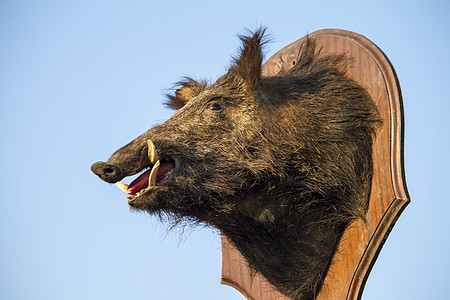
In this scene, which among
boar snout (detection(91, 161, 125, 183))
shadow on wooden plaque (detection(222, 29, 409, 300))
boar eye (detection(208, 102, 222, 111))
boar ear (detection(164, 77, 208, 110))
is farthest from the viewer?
boar ear (detection(164, 77, 208, 110))

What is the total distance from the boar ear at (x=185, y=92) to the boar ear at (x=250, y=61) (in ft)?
0.84

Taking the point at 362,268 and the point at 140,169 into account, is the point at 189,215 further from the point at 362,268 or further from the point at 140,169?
the point at 362,268

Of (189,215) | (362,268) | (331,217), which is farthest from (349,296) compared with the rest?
(189,215)

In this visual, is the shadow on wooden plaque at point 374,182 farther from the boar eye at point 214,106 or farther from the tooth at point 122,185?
the tooth at point 122,185

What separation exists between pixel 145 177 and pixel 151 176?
94 mm

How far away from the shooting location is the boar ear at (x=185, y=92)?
304 centimetres

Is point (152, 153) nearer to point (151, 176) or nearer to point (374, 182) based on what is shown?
point (151, 176)

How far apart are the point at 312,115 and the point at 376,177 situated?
0.38 meters

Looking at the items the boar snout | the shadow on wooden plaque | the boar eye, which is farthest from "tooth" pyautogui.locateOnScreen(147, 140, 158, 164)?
the shadow on wooden plaque

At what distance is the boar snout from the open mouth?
8 centimetres

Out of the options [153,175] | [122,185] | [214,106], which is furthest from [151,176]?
[214,106]

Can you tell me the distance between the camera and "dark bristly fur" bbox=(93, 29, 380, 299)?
2.55 metres

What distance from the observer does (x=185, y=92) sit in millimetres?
3086

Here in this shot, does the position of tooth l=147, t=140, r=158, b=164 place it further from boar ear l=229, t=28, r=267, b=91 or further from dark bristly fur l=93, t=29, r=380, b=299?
boar ear l=229, t=28, r=267, b=91
